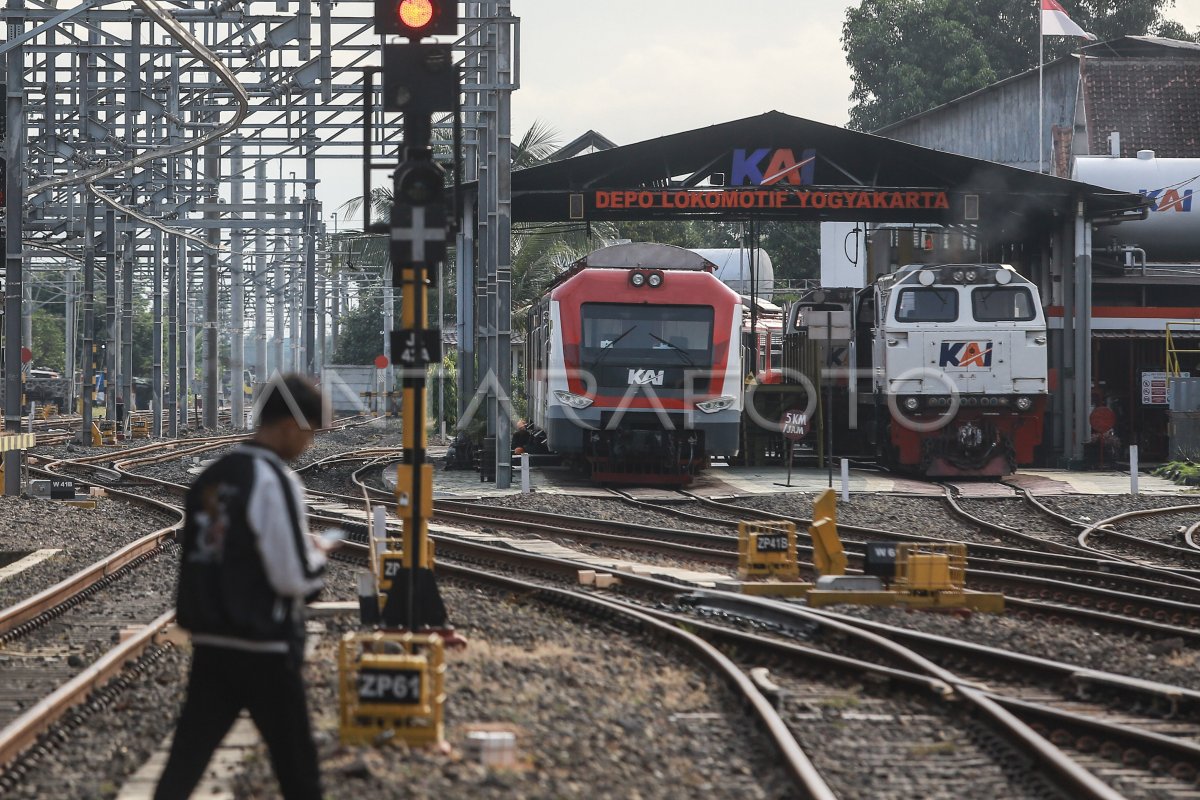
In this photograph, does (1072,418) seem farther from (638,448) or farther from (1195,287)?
(638,448)

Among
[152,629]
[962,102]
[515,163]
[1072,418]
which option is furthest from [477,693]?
[962,102]

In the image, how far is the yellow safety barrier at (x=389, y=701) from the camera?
6281mm

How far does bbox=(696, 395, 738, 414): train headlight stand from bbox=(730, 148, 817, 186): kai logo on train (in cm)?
620

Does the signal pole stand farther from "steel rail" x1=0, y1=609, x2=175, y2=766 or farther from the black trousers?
the black trousers

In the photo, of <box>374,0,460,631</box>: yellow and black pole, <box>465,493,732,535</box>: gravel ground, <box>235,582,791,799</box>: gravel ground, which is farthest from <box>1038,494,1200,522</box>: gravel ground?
<box>374,0,460,631</box>: yellow and black pole

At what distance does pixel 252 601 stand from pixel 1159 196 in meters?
31.8

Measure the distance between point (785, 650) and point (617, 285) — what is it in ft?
44.7

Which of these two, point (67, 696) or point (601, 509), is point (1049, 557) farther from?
point (67, 696)

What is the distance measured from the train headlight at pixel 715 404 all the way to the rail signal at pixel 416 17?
14683 millimetres

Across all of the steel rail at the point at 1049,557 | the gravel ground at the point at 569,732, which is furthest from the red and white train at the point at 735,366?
the gravel ground at the point at 569,732

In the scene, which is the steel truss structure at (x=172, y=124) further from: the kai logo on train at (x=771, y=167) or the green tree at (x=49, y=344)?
the green tree at (x=49, y=344)

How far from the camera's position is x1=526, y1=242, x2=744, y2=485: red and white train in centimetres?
2222

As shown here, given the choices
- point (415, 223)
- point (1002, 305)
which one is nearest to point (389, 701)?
point (415, 223)

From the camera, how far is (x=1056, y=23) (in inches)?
1380
